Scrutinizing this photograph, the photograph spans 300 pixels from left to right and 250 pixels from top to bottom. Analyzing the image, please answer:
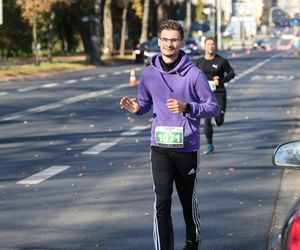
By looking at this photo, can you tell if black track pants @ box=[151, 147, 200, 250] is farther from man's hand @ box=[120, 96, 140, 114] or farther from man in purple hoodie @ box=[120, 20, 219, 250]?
man's hand @ box=[120, 96, 140, 114]

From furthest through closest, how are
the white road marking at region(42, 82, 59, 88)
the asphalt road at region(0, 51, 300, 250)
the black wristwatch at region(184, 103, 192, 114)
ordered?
the white road marking at region(42, 82, 59, 88), the asphalt road at region(0, 51, 300, 250), the black wristwatch at region(184, 103, 192, 114)

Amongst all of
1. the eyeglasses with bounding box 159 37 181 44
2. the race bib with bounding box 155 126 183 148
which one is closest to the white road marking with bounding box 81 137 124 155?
the race bib with bounding box 155 126 183 148

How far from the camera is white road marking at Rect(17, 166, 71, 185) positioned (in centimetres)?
1042

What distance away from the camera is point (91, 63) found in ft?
176

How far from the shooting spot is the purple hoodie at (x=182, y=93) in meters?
6.02

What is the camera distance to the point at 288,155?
3.86 meters

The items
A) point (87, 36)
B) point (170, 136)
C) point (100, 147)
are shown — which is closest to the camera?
point (170, 136)

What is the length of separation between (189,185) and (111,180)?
14.7ft

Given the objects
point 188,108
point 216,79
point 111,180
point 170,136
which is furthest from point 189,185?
point 216,79

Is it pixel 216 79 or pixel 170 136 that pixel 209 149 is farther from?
pixel 170 136

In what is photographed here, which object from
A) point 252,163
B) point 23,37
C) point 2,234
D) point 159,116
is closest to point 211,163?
point 252,163

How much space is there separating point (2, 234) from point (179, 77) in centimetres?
244

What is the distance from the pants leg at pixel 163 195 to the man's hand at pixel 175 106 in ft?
1.53

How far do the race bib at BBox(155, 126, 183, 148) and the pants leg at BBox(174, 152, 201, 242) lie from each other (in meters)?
0.11
